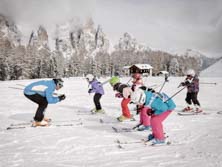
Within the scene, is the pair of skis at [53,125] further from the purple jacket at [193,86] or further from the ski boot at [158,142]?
the purple jacket at [193,86]

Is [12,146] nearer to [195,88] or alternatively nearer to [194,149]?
[194,149]

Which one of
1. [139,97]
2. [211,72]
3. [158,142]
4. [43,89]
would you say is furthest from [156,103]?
[211,72]

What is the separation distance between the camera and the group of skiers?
6.60 meters

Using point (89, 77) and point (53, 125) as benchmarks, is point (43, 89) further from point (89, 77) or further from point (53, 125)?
point (89, 77)

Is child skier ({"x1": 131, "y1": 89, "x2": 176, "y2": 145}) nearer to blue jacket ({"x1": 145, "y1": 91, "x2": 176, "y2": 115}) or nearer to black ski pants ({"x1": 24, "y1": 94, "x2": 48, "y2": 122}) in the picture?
blue jacket ({"x1": 145, "y1": 91, "x2": 176, "y2": 115})

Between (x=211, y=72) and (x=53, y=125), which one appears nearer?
(x=53, y=125)

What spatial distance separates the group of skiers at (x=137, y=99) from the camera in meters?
6.60

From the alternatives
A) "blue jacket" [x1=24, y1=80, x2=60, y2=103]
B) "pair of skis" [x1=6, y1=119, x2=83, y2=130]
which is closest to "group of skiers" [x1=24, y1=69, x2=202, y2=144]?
"blue jacket" [x1=24, y1=80, x2=60, y2=103]

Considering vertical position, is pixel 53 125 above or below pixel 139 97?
below

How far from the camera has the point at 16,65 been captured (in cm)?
6681

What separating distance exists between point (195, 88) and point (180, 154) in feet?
24.4

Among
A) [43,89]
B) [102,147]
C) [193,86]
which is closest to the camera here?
[102,147]

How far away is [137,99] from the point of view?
6.40 m

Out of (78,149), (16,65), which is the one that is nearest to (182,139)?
(78,149)
